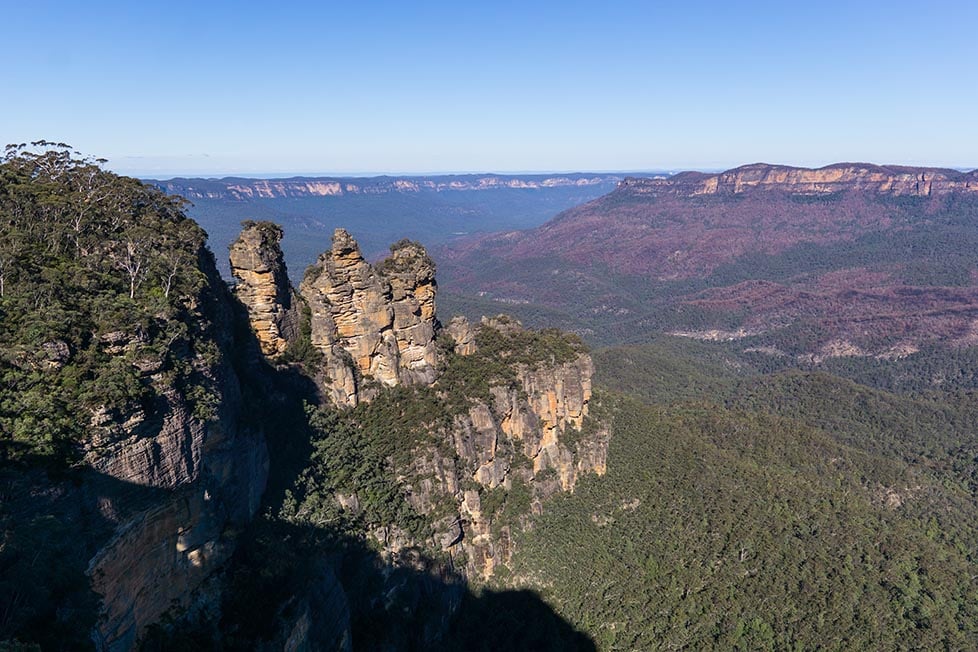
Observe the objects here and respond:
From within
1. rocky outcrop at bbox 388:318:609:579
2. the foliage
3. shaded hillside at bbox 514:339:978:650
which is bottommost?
shaded hillside at bbox 514:339:978:650

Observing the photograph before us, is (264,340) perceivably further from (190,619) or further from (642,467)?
(642,467)

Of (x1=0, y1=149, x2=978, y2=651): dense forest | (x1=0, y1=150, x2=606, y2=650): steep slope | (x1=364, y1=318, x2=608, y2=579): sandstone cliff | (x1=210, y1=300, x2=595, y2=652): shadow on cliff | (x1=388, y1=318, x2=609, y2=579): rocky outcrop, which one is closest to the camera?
(x1=0, y1=150, x2=606, y2=650): steep slope

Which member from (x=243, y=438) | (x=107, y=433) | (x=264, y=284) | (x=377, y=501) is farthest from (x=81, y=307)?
(x=377, y=501)

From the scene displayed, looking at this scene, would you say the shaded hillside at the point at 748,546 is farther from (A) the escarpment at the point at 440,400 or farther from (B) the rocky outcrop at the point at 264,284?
(B) the rocky outcrop at the point at 264,284

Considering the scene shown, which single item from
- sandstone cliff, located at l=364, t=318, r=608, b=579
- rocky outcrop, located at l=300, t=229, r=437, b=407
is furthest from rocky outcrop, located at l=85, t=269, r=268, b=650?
rocky outcrop, located at l=300, t=229, r=437, b=407

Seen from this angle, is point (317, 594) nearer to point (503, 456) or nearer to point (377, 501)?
point (377, 501)

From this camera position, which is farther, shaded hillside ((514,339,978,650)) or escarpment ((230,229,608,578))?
shaded hillside ((514,339,978,650))

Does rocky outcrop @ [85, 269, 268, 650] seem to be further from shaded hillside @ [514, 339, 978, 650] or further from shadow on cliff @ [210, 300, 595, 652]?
shaded hillside @ [514, 339, 978, 650]
